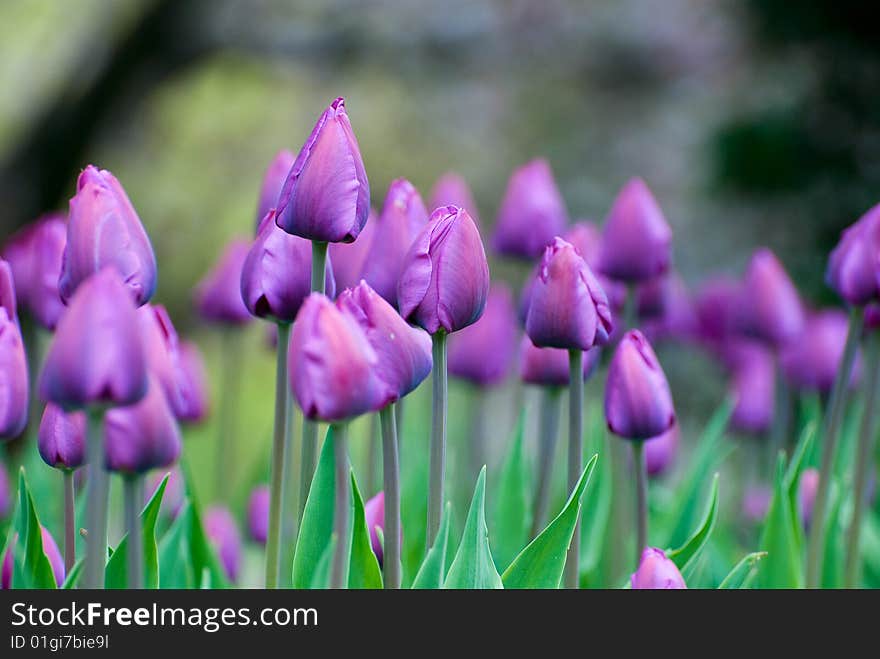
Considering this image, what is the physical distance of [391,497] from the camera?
78cm

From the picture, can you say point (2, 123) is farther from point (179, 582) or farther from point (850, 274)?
point (850, 274)

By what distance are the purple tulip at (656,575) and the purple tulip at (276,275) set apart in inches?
12.4

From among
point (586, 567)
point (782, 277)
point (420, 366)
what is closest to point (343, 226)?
point (420, 366)

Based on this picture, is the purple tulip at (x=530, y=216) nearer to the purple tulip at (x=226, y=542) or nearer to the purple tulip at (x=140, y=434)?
the purple tulip at (x=226, y=542)

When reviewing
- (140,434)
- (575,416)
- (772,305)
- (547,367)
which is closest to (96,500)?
(140,434)

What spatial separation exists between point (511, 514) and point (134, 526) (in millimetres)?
604

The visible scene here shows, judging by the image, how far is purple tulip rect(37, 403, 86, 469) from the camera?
77 centimetres

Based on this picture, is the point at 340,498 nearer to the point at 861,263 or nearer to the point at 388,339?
the point at 388,339

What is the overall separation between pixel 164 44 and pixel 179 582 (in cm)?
297

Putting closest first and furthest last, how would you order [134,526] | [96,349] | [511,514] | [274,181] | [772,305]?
1. [96,349]
2. [134,526]
3. [274,181]
4. [511,514]
5. [772,305]

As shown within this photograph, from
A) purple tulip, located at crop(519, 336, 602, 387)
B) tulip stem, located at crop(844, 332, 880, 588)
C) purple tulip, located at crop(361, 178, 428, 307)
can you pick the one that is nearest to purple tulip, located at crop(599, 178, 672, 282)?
purple tulip, located at crop(519, 336, 602, 387)

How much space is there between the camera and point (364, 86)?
11.9 ft

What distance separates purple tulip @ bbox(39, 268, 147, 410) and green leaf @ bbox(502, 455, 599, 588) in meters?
0.35

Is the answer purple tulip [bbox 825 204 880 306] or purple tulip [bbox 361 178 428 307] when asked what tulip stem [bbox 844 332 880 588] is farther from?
purple tulip [bbox 361 178 428 307]
